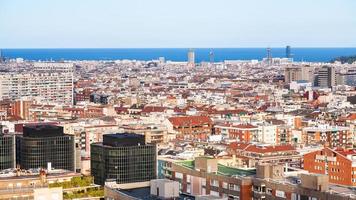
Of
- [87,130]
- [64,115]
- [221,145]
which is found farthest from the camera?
[64,115]

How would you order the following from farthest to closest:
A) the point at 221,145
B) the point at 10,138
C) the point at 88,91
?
the point at 88,91
the point at 221,145
the point at 10,138

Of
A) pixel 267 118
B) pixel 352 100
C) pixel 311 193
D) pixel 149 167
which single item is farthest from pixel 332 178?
pixel 352 100

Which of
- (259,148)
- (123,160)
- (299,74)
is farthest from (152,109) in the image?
(299,74)

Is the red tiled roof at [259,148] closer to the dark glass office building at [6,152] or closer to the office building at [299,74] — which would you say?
the dark glass office building at [6,152]

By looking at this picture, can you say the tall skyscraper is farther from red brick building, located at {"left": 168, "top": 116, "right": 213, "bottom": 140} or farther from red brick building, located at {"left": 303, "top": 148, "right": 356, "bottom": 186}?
red brick building, located at {"left": 303, "top": 148, "right": 356, "bottom": 186}

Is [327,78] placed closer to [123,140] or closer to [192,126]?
[192,126]

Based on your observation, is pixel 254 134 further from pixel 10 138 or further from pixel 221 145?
pixel 10 138
